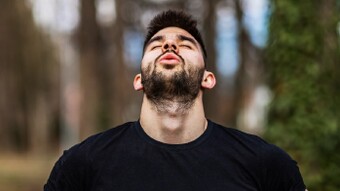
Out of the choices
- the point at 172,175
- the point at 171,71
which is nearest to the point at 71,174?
the point at 172,175

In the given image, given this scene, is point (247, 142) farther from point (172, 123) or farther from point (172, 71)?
point (172, 71)

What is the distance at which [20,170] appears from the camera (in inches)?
1040

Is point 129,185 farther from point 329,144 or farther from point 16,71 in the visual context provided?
point 16,71

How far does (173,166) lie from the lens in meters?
3.06

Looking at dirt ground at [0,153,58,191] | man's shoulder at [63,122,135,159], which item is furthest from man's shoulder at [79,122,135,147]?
dirt ground at [0,153,58,191]

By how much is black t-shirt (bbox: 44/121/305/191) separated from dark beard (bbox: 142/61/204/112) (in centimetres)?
19

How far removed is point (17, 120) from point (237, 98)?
59.2ft

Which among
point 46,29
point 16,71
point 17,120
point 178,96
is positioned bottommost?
point 17,120

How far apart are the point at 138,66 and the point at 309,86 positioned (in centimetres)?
1999

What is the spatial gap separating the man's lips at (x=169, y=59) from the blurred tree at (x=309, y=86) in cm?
434

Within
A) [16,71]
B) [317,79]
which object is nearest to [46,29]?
[16,71]

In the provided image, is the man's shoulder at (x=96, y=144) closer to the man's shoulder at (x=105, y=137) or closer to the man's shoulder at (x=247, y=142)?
the man's shoulder at (x=105, y=137)

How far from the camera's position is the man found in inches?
120

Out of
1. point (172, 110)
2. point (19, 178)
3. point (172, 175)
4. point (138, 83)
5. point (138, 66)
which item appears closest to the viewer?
point (172, 175)
